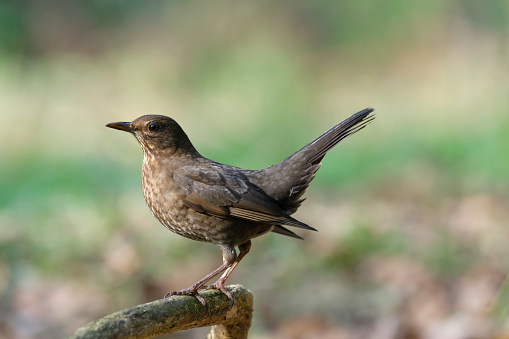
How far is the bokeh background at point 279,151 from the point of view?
6199 mm

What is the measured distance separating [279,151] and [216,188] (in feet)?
20.5

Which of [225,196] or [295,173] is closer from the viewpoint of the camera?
[225,196]

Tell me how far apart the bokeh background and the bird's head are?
8.65 feet

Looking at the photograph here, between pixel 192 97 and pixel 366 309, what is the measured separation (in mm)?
8168

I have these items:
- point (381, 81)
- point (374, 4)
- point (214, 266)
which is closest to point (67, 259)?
point (214, 266)

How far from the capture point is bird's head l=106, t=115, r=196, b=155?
3.40 m

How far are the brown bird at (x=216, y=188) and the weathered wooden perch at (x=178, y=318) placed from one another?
121mm

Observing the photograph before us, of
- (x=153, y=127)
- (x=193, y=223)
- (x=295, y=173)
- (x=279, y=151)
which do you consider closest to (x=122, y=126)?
(x=153, y=127)

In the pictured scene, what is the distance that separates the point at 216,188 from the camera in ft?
11.5

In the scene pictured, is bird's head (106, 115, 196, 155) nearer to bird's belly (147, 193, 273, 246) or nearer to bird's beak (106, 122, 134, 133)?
bird's beak (106, 122, 134, 133)

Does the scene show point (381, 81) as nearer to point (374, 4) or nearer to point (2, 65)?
point (374, 4)

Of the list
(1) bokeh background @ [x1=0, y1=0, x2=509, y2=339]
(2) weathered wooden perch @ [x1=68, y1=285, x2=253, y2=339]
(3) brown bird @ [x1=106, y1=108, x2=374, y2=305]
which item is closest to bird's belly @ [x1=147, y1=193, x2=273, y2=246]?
(3) brown bird @ [x1=106, y1=108, x2=374, y2=305]

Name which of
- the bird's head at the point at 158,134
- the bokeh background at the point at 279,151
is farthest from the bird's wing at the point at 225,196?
the bokeh background at the point at 279,151

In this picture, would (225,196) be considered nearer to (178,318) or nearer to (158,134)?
(158,134)
